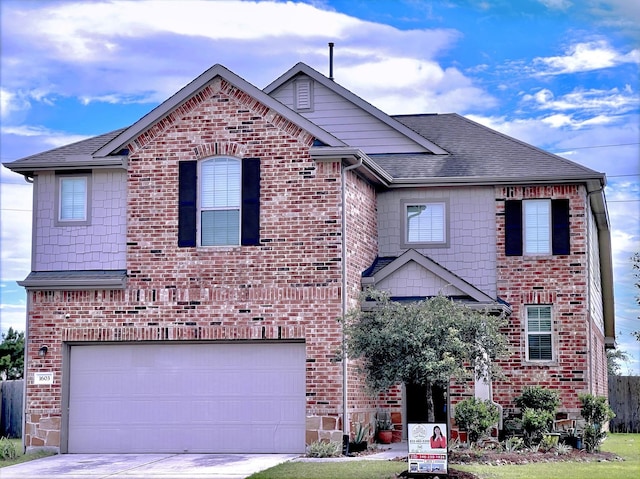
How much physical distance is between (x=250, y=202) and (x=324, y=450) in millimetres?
5357

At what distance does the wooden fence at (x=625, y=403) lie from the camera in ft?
107

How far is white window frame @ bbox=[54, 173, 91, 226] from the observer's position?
77.3 feet

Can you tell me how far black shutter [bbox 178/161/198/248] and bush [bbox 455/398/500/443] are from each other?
6528mm

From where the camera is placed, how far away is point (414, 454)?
17.8m

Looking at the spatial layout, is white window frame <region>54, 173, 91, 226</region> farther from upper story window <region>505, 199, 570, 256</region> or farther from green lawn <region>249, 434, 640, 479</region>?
upper story window <region>505, 199, 570, 256</region>

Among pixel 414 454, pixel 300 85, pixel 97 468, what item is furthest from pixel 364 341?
pixel 300 85

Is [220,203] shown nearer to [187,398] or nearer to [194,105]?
[194,105]

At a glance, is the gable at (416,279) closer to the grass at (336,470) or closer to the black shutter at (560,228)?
the black shutter at (560,228)

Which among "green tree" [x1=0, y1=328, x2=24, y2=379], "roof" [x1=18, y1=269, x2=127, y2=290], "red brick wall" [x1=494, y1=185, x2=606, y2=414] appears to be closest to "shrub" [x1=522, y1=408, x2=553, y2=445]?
"red brick wall" [x1=494, y1=185, x2=606, y2=414]

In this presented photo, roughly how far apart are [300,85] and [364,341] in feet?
35.4

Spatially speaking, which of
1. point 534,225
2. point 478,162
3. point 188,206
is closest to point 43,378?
point 188,206

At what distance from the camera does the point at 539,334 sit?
24.9 meters

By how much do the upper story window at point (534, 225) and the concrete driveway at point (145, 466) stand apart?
741cm

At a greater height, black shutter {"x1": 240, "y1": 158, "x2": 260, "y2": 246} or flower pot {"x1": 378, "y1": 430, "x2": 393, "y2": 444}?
black shutter {"x1": 240, "y1": 158, "x2": 260, "y2": 246}
